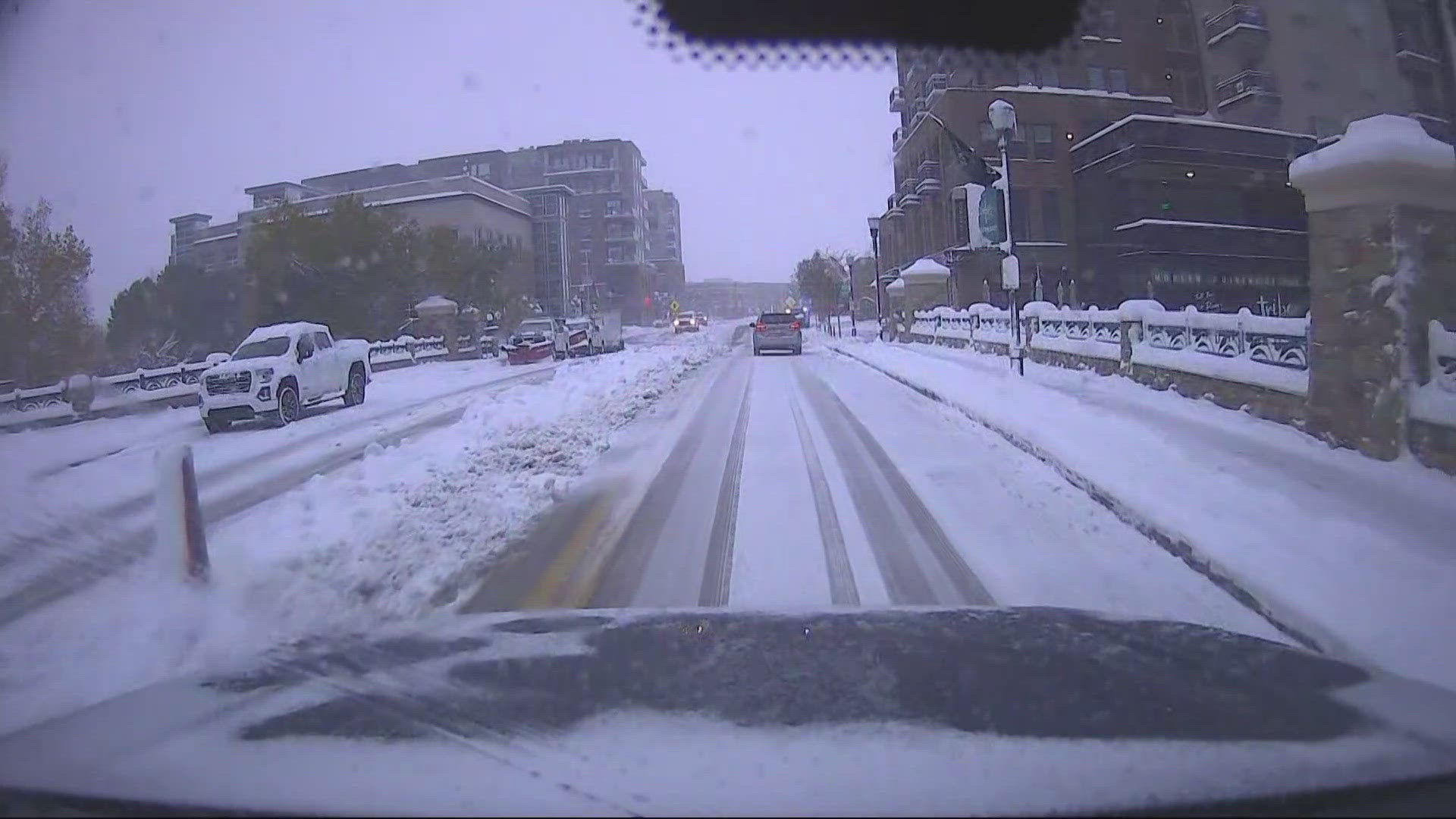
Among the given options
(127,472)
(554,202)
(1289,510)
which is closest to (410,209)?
(554,202)

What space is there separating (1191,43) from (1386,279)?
5.67 m

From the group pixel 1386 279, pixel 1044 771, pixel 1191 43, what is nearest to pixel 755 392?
pixel 1191 43

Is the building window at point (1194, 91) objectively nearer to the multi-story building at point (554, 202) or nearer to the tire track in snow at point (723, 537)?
the tire track in snow at point (723, 537)

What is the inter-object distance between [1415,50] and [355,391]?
807 inches

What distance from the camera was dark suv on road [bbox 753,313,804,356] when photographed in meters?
37.2

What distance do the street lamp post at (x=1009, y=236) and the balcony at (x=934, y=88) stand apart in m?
8.12

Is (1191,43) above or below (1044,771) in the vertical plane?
above

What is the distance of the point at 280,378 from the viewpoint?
62.1ft

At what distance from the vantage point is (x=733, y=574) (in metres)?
6.53

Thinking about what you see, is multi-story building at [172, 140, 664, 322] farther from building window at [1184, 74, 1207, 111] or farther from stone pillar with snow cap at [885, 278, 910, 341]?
building window at [1184, 74, 1207, 111]

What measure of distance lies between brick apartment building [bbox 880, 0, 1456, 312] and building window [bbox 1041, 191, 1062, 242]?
3.36 metres

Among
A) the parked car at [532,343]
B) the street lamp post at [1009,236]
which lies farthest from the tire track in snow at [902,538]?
the parked car at [532,343]

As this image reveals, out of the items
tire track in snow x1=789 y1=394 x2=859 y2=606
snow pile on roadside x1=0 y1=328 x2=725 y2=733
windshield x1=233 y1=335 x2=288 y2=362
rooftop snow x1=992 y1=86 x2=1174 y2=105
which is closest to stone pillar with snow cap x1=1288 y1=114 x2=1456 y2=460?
tire track in snow x1=789 y1=394 x2=859 y2=606

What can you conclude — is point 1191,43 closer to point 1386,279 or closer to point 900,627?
point 1386,279
